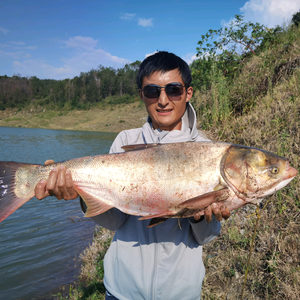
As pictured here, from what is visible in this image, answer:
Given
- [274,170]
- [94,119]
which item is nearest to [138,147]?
[274,170]

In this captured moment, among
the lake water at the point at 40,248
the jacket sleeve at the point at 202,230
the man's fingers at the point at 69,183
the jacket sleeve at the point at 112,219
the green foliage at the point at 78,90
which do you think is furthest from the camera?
the green foliage at the point at 78,90

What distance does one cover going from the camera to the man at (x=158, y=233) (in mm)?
1802

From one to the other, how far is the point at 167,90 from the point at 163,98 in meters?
0.11

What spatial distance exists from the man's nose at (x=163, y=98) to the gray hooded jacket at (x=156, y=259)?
42.8 inches

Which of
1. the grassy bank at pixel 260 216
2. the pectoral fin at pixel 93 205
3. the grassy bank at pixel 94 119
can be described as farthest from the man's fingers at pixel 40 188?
the grassy bank at pixel 94 119

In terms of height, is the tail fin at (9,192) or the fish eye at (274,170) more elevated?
the fish eye at (274,170)

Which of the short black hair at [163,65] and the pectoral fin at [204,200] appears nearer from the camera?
the pectoral fin at [204,200]

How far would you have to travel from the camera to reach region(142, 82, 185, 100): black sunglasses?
2.25 metres

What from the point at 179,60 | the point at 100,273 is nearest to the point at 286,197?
Answer: the point at 179,60

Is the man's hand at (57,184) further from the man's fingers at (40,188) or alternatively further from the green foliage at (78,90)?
the green foliage at (78,90)

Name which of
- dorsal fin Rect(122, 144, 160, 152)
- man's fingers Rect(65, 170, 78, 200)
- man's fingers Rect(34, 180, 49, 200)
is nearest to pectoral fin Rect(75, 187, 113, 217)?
man's fingers Rect(65, 170, 78, 200)

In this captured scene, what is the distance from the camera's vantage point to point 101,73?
3364 inches

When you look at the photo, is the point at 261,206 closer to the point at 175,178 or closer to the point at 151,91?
the point at 175,178

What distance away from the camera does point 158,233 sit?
1.91 metres
